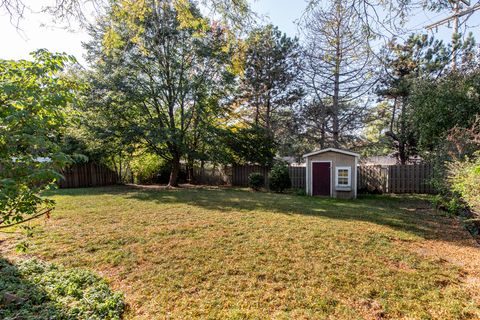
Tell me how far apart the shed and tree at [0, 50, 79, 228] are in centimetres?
900

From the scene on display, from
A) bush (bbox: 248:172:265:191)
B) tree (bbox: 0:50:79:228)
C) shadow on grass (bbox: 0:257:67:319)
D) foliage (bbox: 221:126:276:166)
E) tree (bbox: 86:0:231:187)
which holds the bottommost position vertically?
shadow on grass (bbox: 0:257:67:319)

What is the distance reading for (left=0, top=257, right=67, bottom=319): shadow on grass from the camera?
2.14 metres

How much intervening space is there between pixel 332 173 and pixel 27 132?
9.50 meters

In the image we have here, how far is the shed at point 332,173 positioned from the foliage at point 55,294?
28.4 feet

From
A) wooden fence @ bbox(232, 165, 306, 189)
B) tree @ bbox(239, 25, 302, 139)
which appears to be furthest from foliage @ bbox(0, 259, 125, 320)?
tree @ bbox(239, 25, 302, 139)

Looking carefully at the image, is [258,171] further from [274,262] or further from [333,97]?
[274,262]

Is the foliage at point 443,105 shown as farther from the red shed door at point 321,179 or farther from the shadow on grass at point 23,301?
the shadow on grass at point 23,301

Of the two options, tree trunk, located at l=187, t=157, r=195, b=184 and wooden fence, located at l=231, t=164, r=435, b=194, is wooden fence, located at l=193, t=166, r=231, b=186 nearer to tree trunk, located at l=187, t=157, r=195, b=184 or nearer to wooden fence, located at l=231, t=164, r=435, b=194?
tree trunk, located at l=187, t=157, r=195, b=184

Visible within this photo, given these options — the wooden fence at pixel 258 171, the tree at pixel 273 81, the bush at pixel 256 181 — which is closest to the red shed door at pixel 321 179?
the wooden fence at pixel 258 171

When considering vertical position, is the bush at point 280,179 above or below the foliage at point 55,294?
above

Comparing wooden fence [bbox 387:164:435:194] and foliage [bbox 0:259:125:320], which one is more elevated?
wooden fence [bbox 387:164:435:194]

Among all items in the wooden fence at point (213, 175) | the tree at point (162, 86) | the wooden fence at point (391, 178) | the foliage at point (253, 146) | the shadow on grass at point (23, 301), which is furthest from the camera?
the wooden fence at point (213, 175)

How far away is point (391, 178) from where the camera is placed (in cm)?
1102

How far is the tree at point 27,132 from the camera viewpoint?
1983 mm
